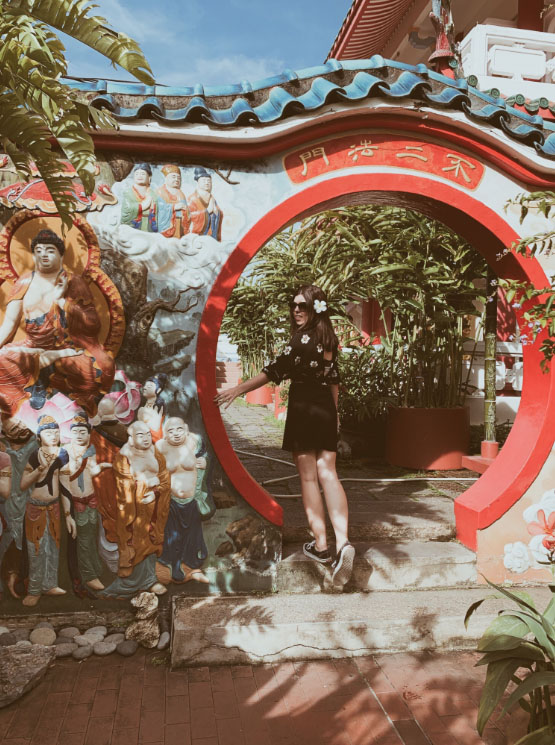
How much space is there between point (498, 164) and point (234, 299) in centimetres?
1082

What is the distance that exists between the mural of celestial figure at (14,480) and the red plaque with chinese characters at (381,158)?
101 inches

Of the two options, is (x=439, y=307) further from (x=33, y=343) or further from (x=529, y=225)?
(x=33, y=343)

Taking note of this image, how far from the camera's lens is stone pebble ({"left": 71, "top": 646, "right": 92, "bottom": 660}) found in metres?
3.77

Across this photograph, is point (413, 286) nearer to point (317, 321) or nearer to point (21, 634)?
point (317, 321)

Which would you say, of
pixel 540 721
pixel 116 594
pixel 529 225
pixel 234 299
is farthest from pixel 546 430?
pixel 234 299

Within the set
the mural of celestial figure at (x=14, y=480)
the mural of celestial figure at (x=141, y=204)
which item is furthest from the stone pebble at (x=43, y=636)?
the mural of celestial figure at (x=141, y=204)

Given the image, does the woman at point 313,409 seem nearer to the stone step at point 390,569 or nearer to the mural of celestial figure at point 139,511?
the stone step at point 390,569

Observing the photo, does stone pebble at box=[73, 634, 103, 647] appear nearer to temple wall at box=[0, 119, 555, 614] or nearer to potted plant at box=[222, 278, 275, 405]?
temple wall at box=[0, 119, 555, 614]

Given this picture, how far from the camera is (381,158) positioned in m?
4.50

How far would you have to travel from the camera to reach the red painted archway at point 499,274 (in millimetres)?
4215

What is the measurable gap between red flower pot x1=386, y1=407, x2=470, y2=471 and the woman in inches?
131

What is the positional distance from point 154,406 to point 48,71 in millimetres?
2151

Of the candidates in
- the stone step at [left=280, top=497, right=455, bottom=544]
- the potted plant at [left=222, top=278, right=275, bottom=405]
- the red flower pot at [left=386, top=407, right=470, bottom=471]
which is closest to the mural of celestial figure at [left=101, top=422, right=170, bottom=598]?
the stone step at [left=280, top=497, right=455, bottom=544]

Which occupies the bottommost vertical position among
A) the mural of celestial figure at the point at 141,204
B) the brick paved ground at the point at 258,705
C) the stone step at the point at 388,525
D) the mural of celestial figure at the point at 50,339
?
the brick paved ground at the point at 258,705
